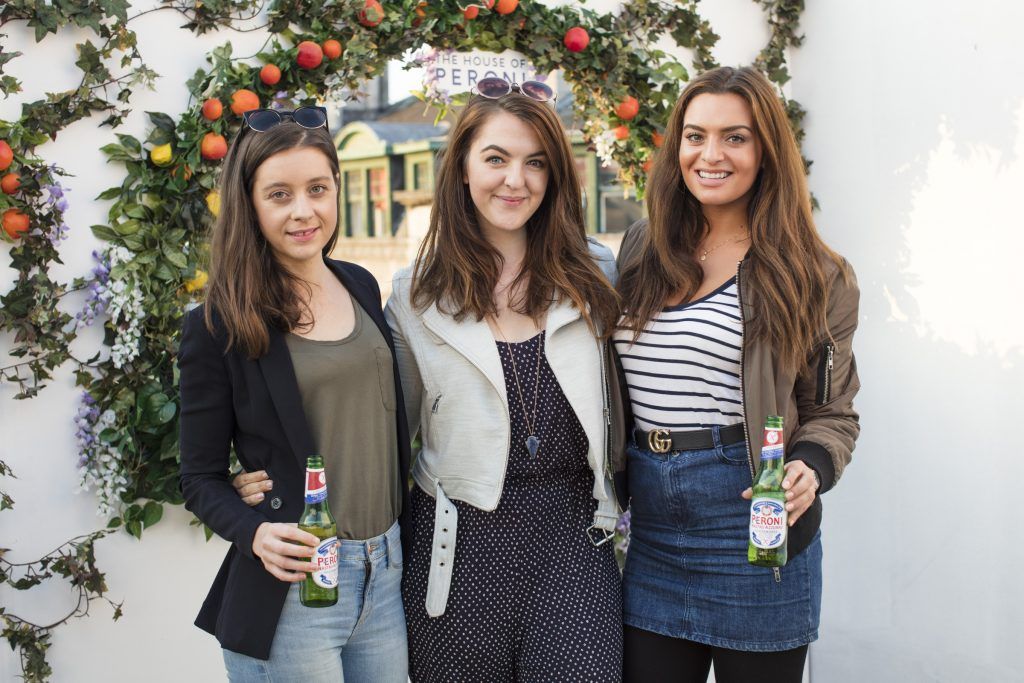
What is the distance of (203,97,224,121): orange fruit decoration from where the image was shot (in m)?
2.94

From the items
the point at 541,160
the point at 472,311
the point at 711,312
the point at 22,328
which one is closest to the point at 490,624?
Result: the point at 472,311

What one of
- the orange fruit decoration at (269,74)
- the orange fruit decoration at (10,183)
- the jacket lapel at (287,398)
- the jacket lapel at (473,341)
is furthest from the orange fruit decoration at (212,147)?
the jacket lapel at (287,398)

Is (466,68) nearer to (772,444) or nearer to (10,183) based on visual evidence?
(10,183)

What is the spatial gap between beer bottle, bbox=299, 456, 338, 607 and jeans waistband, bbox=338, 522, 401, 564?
4cm

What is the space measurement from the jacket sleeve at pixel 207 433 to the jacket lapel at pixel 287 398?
0.32ft

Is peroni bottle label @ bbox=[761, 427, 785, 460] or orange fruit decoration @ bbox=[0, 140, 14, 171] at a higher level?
orange fruit decoration @ bbox=[0, 140, 14, 171]

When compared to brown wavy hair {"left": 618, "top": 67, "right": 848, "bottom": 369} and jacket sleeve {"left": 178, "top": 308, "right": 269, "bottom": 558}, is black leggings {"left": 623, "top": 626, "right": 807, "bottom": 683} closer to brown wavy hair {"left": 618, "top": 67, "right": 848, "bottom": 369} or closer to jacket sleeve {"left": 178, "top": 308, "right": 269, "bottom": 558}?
brown wavy hair {"left": 618, "top": 67, "right": 848, "bottom": 369}

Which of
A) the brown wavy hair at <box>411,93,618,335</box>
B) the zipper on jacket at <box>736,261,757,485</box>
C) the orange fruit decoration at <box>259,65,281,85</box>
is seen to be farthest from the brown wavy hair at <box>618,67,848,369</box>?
the orange fruit decoration at <box>259,65,281,85</box>

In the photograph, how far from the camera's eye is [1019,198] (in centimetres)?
320

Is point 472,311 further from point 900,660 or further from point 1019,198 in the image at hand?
point 900,660

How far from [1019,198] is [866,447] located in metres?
1.07

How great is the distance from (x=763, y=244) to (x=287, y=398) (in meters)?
1.13

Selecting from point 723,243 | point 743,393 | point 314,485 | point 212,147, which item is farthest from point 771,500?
point 212,147

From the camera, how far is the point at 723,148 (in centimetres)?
230
